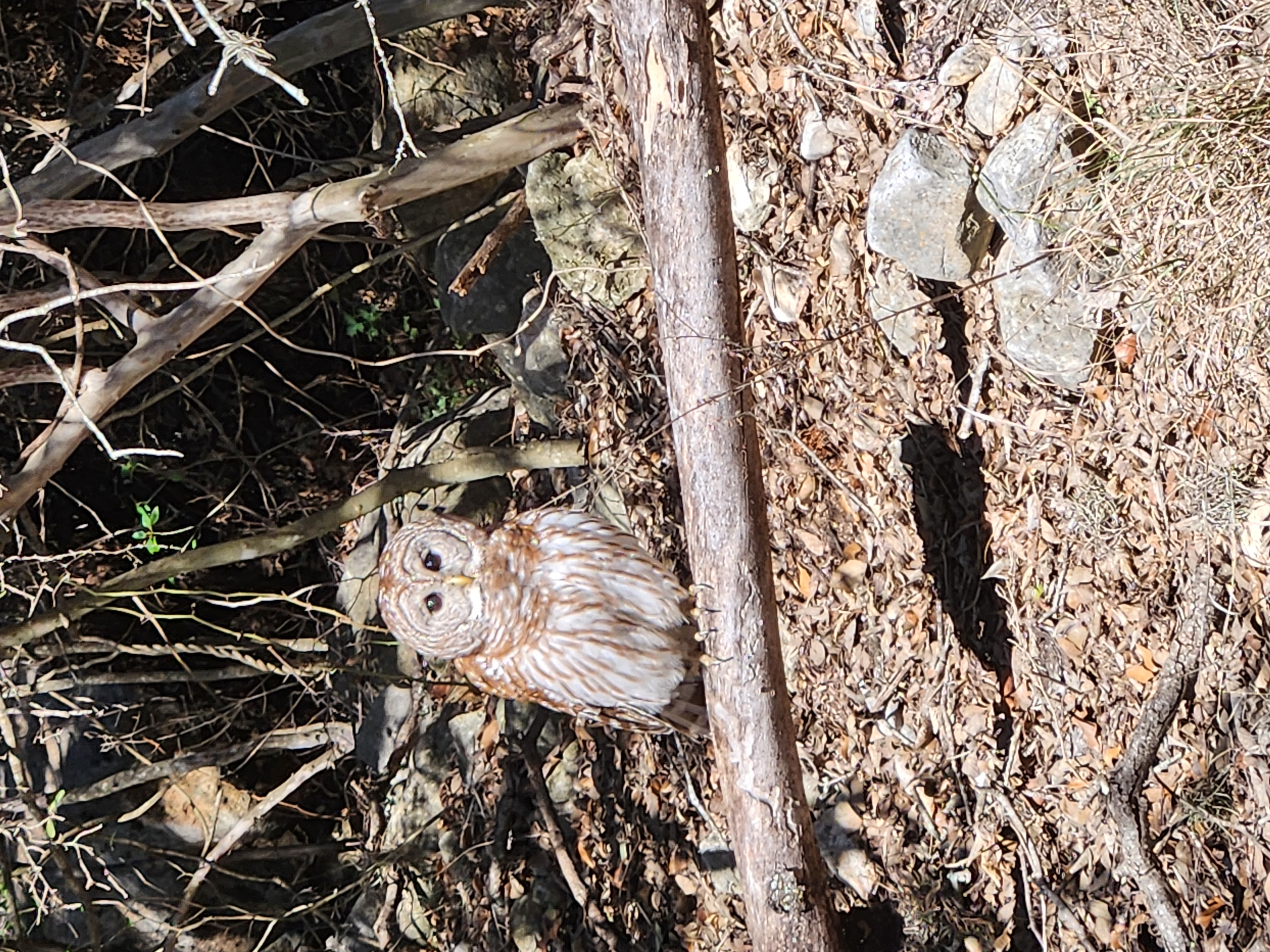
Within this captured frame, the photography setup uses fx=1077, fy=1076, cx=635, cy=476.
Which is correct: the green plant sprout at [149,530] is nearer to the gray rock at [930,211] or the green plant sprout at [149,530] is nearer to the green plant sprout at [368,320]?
the green plant sprout at [368,320]

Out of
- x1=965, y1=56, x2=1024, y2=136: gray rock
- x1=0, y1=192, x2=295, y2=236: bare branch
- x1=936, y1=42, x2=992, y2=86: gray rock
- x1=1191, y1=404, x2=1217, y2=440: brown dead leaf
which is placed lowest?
x1=1191, y1=404, x2=1217, y2=440: brown dead leaf

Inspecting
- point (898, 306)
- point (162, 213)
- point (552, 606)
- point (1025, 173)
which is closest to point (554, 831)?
point (552, 606)

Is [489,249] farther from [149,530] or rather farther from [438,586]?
[149,530]

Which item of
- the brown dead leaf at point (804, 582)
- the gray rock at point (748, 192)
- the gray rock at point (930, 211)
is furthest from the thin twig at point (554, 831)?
the gray rock at point (930, 211)

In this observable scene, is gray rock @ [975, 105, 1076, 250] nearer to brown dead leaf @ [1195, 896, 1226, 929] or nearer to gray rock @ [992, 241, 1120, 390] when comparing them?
gray rock @ [992, 241, 1120, 390]

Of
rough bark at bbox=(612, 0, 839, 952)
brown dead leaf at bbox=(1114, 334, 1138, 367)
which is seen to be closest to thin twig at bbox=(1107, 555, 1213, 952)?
brown dead leaf at bbox=(1114, 334, 1138, 367)

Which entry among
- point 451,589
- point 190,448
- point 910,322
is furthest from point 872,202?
point 190,448
